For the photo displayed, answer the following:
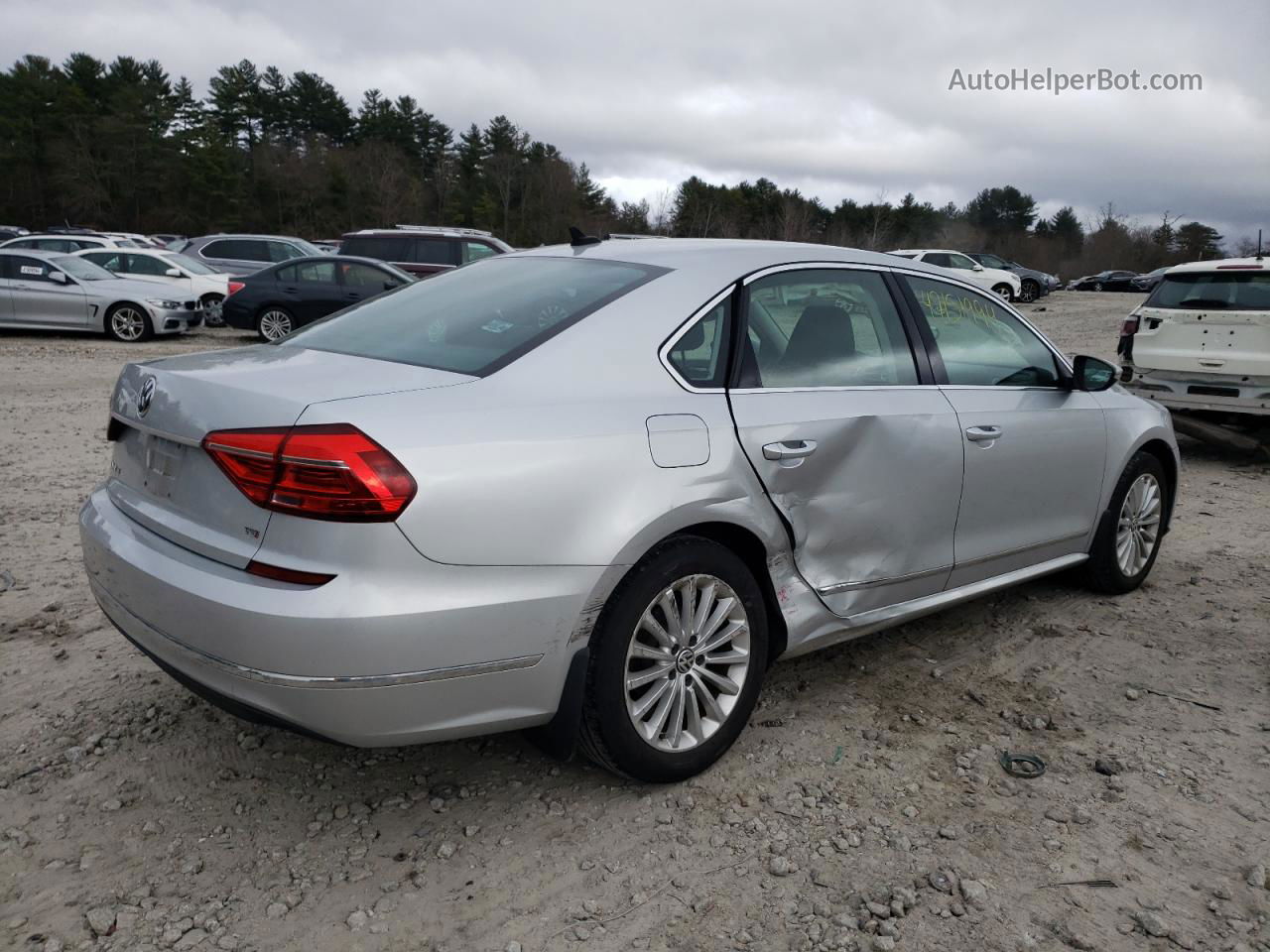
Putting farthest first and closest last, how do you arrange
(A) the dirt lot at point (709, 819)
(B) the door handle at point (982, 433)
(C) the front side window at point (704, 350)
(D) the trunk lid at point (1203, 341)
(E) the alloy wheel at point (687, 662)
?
(D) the trunk lid at point (1203, 341) < (B) the door handle at point (982, 433) < (C) the front side window at point (704, 350) < (E) the alloy wheel at point (687, 662) < (A) the dirt lot at point (709, 819)

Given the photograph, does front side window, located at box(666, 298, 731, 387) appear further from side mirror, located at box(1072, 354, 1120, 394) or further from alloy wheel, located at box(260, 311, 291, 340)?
alloy wheel, located at box(260, 311, 291, 340)

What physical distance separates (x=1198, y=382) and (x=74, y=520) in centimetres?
819

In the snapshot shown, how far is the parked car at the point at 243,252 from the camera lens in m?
20.0

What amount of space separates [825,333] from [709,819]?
64.5 inches

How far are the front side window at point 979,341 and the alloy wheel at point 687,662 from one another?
1.41 m

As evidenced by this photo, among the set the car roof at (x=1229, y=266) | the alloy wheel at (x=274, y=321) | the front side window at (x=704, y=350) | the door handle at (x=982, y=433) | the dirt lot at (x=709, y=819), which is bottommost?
the dirt lot at (x=709, y=819)

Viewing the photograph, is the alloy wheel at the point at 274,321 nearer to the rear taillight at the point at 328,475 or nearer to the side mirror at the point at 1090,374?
the side mirror at the point at 1090,374

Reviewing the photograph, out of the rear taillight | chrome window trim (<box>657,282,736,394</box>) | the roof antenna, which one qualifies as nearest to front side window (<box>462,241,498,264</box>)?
the roof antenna

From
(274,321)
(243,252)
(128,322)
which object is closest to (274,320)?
(274,321)

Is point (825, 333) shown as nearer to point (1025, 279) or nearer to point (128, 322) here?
point (128, 322)

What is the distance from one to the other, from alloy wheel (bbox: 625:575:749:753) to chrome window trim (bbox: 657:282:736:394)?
550 millimetres

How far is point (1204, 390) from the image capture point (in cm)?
825

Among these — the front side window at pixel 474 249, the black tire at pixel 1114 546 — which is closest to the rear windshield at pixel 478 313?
the black tire at pixel 1114 546

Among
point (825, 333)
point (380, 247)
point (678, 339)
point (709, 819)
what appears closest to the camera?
point (709, 819)
